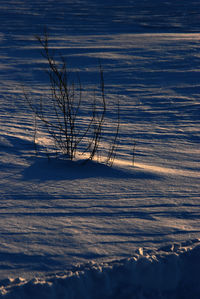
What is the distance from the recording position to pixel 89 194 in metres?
2.53

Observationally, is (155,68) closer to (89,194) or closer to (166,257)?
(89,194)

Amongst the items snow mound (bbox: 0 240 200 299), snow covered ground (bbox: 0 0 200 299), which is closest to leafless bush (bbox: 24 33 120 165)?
snow covered ground (bbox: 0 0 200 299)

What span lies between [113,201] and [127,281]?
2.32ft

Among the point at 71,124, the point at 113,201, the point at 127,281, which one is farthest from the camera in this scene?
the point at 71,124

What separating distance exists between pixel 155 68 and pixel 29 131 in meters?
2.84

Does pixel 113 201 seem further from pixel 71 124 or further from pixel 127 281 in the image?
pixel 71 124

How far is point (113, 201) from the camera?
247 centimetres

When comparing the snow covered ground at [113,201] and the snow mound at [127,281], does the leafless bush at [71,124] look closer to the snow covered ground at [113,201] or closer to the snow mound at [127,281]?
the snow covered ground at [113,201]

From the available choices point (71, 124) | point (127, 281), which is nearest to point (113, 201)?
point (127, 281)

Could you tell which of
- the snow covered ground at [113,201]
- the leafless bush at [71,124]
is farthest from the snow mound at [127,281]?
the leafless bush at [71,124]

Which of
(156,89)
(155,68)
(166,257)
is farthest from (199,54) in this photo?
(166,257)

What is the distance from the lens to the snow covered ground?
1851 mm

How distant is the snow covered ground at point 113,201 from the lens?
1.85 meters

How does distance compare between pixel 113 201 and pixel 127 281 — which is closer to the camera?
pixel 127 281
